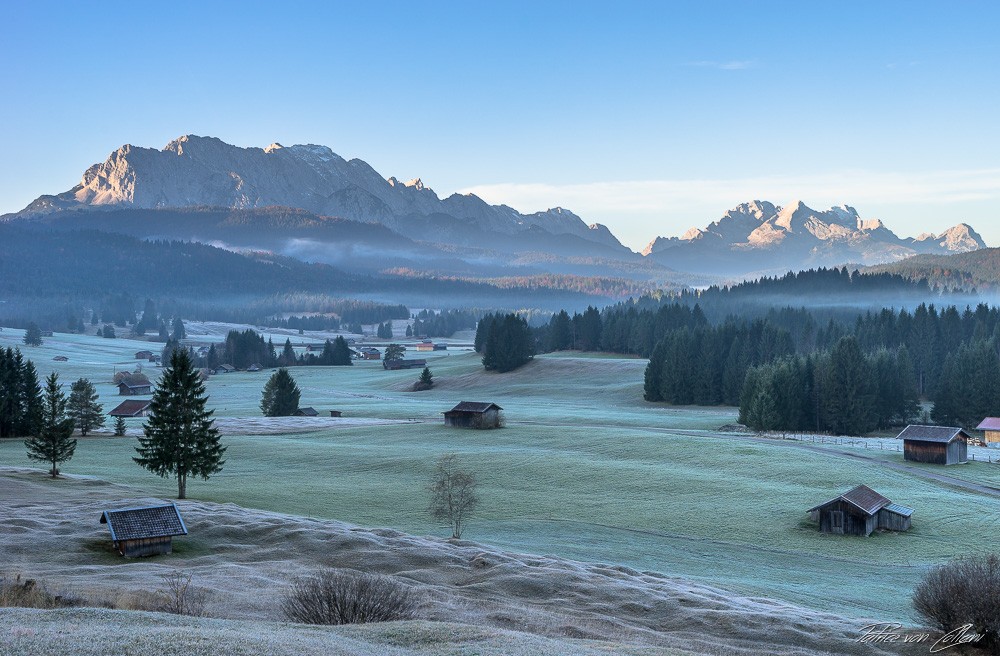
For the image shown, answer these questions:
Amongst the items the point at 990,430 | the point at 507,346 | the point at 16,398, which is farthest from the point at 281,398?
the point at 990,430

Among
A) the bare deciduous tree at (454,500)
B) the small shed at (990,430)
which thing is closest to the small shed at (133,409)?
the bare deciduous tree at (454,500)

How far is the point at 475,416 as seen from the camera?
100m

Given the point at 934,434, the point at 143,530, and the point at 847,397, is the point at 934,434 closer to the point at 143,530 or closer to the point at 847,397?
the point at 847,397

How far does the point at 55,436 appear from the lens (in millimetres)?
65125

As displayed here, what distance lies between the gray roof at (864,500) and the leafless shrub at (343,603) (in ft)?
112

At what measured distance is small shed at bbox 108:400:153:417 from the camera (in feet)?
393

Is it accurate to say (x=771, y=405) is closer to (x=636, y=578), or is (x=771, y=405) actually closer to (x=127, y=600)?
(x=636, y=578)

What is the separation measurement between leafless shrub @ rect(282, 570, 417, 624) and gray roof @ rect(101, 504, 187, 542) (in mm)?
15124

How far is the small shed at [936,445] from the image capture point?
7806cm

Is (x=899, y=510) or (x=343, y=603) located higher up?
(x=343, y=603)

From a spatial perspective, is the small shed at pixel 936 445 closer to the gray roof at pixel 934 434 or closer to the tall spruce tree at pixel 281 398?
the gray roof at pixel 934 434

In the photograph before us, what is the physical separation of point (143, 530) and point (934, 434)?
65164mm

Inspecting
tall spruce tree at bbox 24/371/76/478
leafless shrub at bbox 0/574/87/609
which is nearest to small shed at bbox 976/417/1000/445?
tall spruce tree at bbox 24/371/76/478

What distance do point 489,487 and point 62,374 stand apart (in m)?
146
